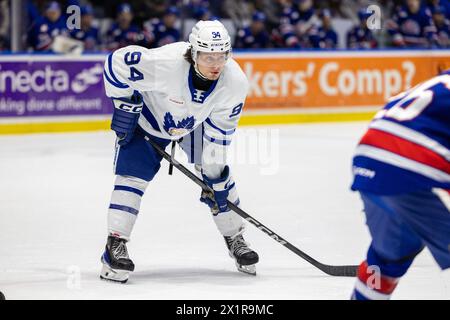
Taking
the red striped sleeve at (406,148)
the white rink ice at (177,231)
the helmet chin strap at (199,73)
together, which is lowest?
the white rink ice at (177,231)

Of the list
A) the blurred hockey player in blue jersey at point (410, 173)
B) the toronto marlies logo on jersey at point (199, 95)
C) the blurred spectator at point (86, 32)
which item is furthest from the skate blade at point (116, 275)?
the blurred spectator at point (86, 32)

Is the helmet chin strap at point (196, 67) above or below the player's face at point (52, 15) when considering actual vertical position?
above

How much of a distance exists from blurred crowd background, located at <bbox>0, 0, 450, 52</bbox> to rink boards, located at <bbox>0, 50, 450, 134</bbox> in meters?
0.61

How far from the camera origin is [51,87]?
921 centimetres

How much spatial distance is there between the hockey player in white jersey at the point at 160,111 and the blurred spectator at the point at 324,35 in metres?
7.49

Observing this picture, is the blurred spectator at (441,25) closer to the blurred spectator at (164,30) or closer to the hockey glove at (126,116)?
the blurred spectator at (164,30)

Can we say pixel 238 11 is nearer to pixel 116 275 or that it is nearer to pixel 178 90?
pixel 178 90

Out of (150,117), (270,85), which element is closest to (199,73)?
(150,117)

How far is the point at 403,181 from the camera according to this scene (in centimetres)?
276

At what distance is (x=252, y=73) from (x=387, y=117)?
744 cm

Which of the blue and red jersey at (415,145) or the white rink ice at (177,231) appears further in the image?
the white rink ice at (177,231)

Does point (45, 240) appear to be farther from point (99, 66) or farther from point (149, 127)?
point (99, 66)

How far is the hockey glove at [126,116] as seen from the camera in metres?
4.19
